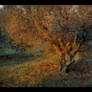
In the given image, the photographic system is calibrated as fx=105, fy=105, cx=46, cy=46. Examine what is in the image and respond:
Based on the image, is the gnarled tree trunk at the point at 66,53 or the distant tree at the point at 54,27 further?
the gnarled tree trunk at the point at 66,53

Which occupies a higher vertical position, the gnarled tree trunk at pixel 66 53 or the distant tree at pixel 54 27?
the distant tree at pixel 54 27

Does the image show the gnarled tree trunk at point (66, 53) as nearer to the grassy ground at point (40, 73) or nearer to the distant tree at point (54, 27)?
the distant tree at point (54, 27)

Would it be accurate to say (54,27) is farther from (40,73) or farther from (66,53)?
(40,73)

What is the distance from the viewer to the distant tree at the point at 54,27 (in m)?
4.42

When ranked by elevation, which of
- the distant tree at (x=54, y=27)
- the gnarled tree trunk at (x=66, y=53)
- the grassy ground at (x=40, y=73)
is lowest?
the grassy ground at (x=40, y=73)

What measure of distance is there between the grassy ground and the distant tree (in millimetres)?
423

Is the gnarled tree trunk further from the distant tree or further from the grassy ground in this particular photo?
the grassy ground

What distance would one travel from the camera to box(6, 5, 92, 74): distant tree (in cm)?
442

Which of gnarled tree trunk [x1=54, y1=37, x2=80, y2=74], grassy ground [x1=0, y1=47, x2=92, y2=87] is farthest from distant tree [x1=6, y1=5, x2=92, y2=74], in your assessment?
grassy ground [x1=0, y1=47, x2=92, y2=87]

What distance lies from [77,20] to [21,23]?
252cm

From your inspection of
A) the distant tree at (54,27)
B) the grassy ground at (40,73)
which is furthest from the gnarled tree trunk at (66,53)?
the grassy ground at (40,73)

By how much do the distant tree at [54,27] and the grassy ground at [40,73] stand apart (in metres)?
0.42
